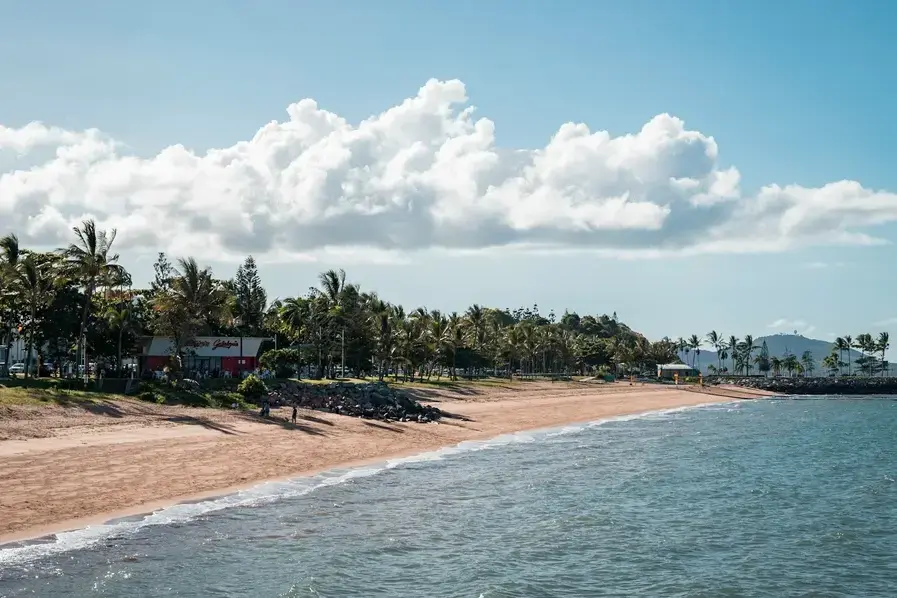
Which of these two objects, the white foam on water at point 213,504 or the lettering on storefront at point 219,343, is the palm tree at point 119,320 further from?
the white foam on water at point 213,504

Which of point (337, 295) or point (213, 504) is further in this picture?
point (337, 295)

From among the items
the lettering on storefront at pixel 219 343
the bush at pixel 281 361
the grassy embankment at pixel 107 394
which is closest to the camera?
the grassy embankment at pixel 107 394

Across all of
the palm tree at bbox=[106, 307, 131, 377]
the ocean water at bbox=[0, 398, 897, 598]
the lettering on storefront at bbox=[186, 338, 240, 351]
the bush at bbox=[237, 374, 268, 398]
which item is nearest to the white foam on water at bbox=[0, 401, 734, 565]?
the ocean water at bbox=[0, 398, 897, 598]

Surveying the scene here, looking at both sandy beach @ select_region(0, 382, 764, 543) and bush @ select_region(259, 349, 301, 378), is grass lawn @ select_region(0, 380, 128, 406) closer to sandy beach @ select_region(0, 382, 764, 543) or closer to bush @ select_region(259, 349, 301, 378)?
sandy beach @ select_region(0, 382, 764, 543)

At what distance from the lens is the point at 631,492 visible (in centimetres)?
3212

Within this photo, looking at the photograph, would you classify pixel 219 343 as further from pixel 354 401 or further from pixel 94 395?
pixel 94 395

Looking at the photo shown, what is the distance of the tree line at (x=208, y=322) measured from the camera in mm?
53500

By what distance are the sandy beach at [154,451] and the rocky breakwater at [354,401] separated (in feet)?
5.80

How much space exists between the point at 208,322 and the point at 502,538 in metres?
51.0

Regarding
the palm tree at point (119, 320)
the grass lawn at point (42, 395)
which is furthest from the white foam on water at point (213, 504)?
the palm tree at point (119, 320)

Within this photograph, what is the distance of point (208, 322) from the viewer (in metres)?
68.8

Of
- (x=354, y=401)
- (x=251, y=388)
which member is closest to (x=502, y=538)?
(x=251, y=388)

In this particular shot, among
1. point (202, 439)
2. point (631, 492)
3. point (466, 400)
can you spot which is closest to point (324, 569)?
point (631, 492)

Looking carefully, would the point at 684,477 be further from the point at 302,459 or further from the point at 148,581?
the point at 148,581
